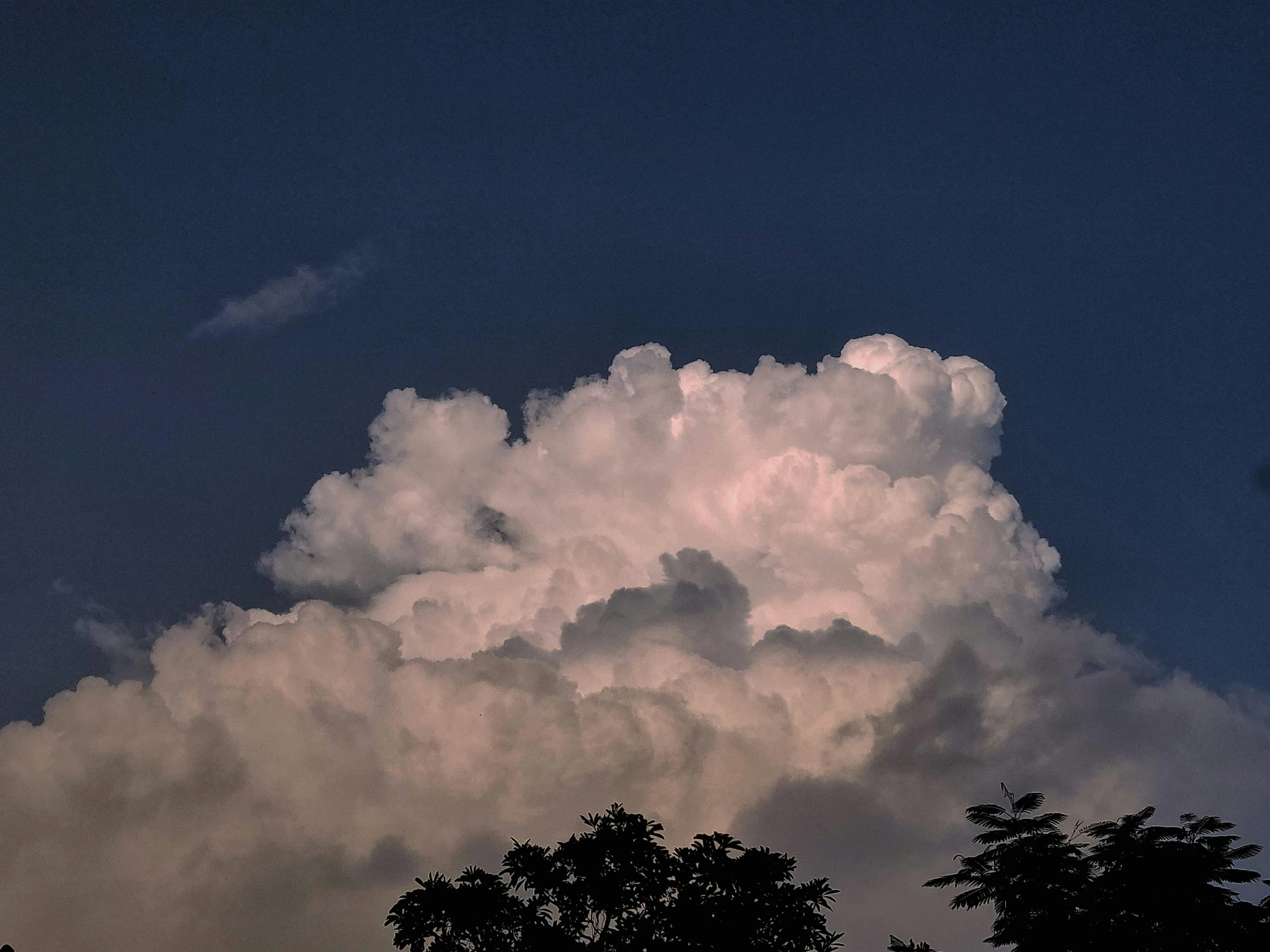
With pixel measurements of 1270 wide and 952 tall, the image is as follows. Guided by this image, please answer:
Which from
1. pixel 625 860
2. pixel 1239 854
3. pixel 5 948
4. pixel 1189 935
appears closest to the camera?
pixel 5 948

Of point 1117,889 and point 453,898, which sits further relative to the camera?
point 1117,889

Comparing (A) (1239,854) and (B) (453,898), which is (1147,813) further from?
(B) (453,898)

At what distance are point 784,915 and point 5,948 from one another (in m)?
37.4

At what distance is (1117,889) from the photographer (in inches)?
2596

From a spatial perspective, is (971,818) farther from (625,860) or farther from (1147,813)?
(625,860)

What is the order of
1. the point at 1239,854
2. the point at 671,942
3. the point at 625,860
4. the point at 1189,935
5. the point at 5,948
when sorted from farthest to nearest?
the point at 1239,854, the point at 1189,935, the point at 625,860, the point at 671,942, the point at 5,948

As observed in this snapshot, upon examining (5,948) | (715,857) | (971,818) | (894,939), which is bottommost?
(5,948)

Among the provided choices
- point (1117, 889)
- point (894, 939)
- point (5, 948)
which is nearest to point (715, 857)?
point (894, 939)

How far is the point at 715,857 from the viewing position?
58500 mm

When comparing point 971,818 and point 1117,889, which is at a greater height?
point 971,818

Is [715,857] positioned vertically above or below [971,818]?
below

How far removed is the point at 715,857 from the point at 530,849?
9719 mm

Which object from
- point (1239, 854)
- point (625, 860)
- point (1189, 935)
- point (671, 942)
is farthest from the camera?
point (1239, 854)

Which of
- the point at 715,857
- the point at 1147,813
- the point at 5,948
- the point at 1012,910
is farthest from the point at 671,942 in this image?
the point at 5,948
